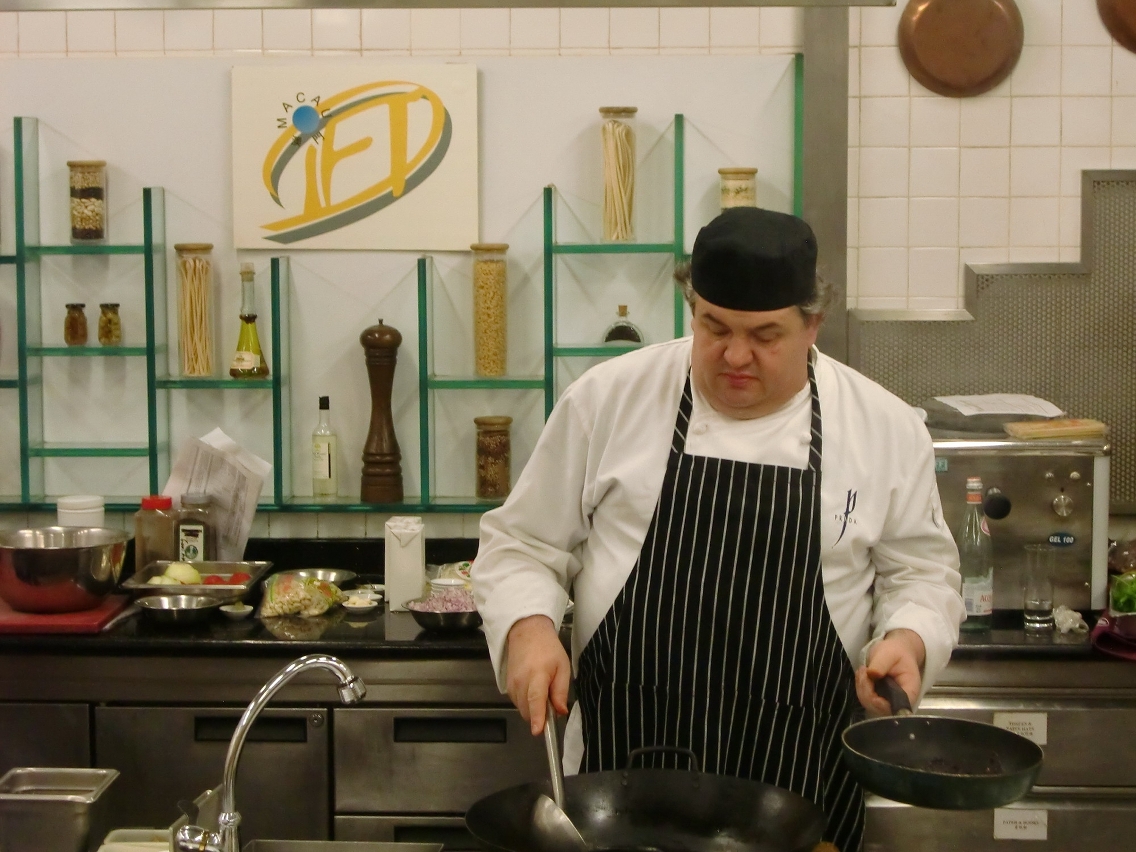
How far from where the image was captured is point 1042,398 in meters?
3.54

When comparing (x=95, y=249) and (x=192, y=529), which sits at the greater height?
(x=95, y=249)

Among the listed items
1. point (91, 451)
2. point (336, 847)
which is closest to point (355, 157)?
point (91, 451)

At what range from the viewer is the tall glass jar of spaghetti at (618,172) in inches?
133

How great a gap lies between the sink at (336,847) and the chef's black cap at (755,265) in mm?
901

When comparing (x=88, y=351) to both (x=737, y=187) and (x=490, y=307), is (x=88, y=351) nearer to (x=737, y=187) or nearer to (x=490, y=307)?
(x=490, y=307)

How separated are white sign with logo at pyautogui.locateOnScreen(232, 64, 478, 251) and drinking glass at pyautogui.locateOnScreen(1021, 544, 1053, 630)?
5.48 ft

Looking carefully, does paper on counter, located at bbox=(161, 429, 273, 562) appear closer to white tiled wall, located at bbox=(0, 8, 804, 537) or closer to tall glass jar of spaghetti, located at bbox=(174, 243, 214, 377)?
tall glass jar of spaghetti, located at bbox=(174, 243, 214, 377)

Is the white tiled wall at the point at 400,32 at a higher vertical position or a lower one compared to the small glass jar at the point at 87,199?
higher

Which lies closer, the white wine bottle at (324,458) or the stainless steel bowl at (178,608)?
the stainless steel bowl at (178,608)

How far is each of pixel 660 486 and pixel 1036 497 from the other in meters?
1.39

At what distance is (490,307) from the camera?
345 cm

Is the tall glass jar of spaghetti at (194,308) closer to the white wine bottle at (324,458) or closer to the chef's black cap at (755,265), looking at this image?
Result: the white wine bottle at (324,458)

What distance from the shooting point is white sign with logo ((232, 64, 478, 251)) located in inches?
139

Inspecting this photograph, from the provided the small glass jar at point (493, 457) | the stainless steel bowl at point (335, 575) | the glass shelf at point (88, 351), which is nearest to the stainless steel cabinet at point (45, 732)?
the stainless steel bowl at point (335, 575)
